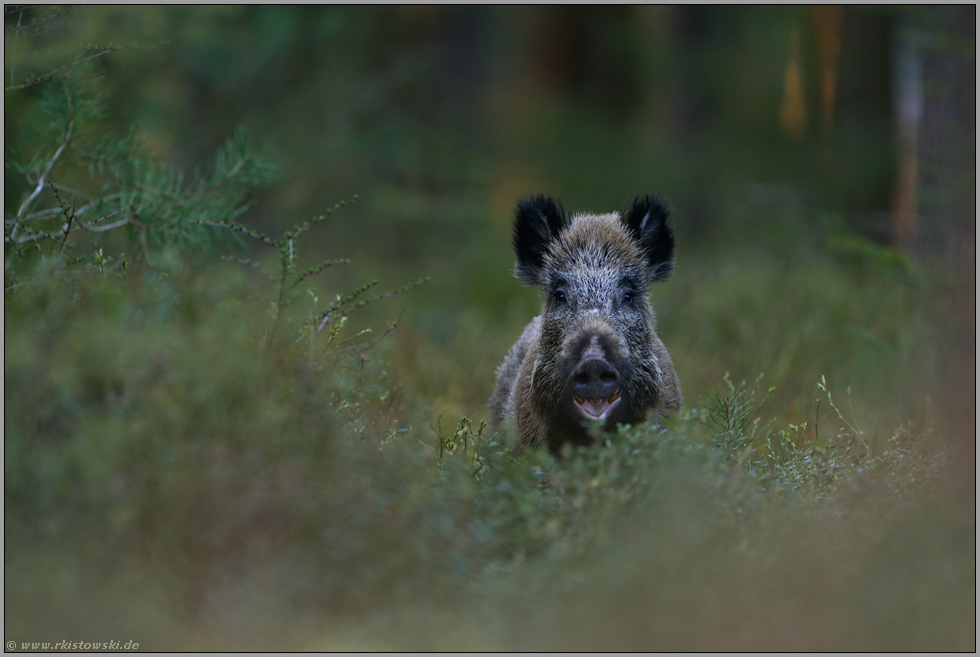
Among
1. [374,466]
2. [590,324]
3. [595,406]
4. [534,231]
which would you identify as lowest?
[374,466]

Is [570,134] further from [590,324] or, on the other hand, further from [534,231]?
[590,324]

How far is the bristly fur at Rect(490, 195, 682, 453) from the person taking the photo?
473 cm

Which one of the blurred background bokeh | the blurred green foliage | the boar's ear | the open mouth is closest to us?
the blurred green foliage

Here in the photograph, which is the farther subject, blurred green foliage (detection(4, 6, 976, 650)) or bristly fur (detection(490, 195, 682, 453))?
bristly fur (detection(490, 195, 682, 453))

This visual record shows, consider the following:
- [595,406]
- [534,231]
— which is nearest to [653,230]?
[534,231]

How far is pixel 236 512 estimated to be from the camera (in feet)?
11.3

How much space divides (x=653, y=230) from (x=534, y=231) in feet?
2.48

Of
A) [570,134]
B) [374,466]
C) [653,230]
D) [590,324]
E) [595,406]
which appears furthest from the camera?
[570,134]

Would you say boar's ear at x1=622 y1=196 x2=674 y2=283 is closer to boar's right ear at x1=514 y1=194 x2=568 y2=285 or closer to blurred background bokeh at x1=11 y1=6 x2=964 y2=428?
boar's right ear at x1=514 y1=194 x2=568 y2=285

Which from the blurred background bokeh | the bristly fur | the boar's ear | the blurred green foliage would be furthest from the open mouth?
the blurred background bokeh

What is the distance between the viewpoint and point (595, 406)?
471cm

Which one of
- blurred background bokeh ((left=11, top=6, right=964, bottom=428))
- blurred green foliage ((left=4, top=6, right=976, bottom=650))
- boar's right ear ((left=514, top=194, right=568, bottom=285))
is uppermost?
blurred background bokeh ((left=11, top=6, right=964, bottom=428))

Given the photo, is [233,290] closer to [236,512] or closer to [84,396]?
[84,396]

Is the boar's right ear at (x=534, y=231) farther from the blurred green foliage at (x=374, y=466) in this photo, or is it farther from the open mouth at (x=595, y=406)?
the open mouth at (x=595, y=406)
